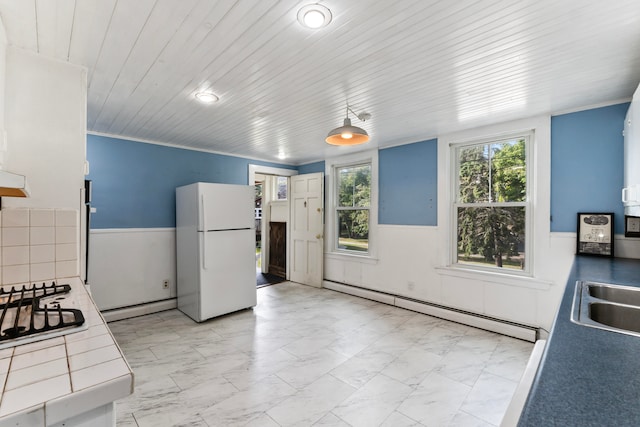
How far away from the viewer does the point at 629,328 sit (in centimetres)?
135

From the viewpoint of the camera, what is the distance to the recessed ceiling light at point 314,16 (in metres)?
1.38

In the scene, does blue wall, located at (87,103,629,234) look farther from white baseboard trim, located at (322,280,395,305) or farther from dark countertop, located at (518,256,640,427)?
dark countertop, located at (518,256,640,427)

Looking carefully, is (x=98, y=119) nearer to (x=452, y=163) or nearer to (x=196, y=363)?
(x=196, y=363)

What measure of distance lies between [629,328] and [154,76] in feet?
10.2

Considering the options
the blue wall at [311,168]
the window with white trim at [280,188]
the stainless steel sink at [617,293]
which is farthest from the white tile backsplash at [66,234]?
the window with white trim at [280,188]

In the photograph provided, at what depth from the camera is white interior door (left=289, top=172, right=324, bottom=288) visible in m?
4.98

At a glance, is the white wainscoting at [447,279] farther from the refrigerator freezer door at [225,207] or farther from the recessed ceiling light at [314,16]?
the recessed ceiling light at [314,16]

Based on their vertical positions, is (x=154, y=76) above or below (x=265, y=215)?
above

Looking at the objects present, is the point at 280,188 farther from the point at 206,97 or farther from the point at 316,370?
the point at 316,370

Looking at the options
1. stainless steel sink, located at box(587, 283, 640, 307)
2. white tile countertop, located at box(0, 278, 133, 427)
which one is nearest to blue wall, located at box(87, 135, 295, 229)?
white tile countertop, located at box(0, 278, 133, 427)

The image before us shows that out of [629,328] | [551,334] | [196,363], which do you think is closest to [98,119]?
[196,363]

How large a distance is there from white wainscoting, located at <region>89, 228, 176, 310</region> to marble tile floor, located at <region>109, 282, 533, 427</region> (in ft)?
1.08

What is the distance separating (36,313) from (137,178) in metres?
3.00

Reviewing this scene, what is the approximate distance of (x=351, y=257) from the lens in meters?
4.64
